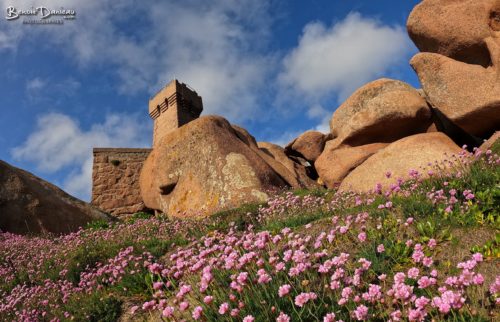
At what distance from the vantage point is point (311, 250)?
→ 4.48 meters

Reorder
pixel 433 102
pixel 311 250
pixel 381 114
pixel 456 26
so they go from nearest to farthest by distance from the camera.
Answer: pixel 311 250 → pixel 456 26 → pixel 433 102 → pixel 381 114

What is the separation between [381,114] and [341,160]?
211cm

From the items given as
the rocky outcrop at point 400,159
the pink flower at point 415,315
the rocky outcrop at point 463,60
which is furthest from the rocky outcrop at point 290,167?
the pink flower at point 415,315

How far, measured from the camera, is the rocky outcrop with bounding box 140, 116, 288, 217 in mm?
12281

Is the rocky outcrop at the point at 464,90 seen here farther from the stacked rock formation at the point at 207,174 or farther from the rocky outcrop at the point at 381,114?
the stacked rock formation at the point at 207,174

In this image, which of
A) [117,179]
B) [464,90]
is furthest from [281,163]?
[117,179]

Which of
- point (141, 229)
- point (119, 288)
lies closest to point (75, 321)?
point (119, 288)

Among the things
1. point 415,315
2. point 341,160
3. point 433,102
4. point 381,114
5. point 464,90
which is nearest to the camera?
point 415,315

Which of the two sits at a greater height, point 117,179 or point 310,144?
point 117,179

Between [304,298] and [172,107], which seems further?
[172,107]

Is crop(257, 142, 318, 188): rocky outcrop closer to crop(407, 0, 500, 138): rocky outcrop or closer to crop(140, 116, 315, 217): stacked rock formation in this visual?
crop(140, 116, 315, 217): stacked rock formation

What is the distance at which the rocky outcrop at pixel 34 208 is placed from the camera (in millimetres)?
12641

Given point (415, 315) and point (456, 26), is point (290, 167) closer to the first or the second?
point (456, 26)

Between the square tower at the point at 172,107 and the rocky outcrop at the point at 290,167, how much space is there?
12844mm
